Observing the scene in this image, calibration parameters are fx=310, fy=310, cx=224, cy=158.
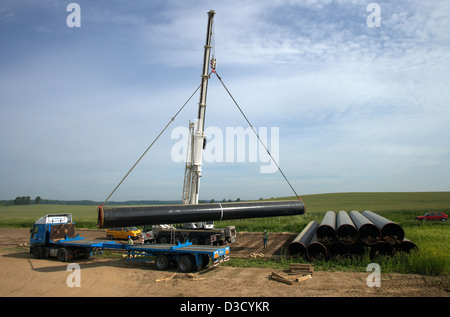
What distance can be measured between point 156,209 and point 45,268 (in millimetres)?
6801

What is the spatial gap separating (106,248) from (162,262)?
4746mm

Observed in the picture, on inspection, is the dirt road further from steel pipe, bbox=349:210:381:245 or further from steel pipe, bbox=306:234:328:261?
steel pipe, bbox=349:210:381:245

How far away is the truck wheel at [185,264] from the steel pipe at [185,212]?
64.1 inches

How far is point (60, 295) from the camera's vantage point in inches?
420

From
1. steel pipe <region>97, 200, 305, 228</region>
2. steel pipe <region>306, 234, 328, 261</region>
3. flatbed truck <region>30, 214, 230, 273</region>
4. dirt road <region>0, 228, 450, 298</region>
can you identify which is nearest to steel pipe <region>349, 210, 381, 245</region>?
steel pipe <region>306, 234, 328, 261</region>

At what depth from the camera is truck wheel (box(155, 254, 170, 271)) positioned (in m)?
14.3

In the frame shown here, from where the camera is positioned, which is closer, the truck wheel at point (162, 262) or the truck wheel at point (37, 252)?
the truck wheel at point (162, 262)

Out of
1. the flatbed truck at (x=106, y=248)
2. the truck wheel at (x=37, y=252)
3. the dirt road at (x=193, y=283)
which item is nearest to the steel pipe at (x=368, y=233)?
the dirt road at (x=193, y=283)

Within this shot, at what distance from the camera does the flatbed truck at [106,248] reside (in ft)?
45.6

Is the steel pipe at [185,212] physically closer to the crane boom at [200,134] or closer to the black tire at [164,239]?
the crane boom at [200,134]

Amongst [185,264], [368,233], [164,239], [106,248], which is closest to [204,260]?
[185,264]
